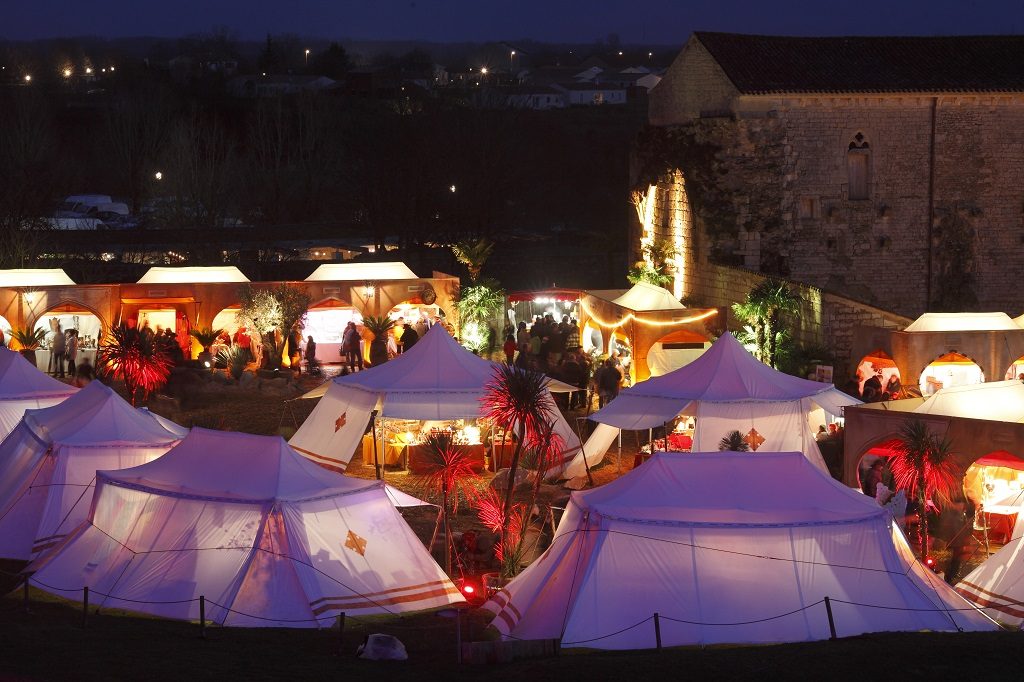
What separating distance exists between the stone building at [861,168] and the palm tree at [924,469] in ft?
49.6

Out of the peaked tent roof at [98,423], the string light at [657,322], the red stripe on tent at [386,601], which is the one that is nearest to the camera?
the red stripe on tent at [386,601]

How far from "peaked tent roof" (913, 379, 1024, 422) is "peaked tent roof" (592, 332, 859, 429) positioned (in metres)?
2.07

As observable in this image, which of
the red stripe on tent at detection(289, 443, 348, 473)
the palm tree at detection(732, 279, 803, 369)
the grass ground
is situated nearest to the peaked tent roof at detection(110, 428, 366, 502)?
the grass ground

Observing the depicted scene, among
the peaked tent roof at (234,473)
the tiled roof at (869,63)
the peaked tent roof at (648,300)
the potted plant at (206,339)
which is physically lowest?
the potted plant at (206,339)

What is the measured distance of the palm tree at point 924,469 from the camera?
1484cm

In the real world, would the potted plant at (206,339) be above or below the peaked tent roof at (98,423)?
below

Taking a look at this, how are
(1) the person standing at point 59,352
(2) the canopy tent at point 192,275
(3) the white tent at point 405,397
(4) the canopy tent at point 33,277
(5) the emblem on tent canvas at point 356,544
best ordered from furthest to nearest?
(2) the canopy tent at point 192,275 → (4) the canopy tent at point 33,277 → (1) the person standing at point 59,352 → (3) the white tent at point 405,397 → (5) the emblem on tent canvas at point 356,544

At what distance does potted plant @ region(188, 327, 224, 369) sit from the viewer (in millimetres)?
26922

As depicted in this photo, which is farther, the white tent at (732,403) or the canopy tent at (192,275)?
the canopy tent at (192,275)

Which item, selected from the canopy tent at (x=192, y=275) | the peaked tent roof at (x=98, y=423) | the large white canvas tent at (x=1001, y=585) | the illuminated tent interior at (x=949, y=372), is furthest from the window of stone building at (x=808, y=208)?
the large white canvas tent at (x=1001, y=585)

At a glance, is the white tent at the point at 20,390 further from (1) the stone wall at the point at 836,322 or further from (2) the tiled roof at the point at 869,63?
(2) the tiled roof at the point at 869,63

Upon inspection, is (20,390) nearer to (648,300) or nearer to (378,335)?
(378,335)

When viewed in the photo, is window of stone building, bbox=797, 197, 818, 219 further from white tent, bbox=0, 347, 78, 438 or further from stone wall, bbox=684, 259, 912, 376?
white tent, bbox=0, 347, 78, 438

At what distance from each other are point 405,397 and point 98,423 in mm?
4816
